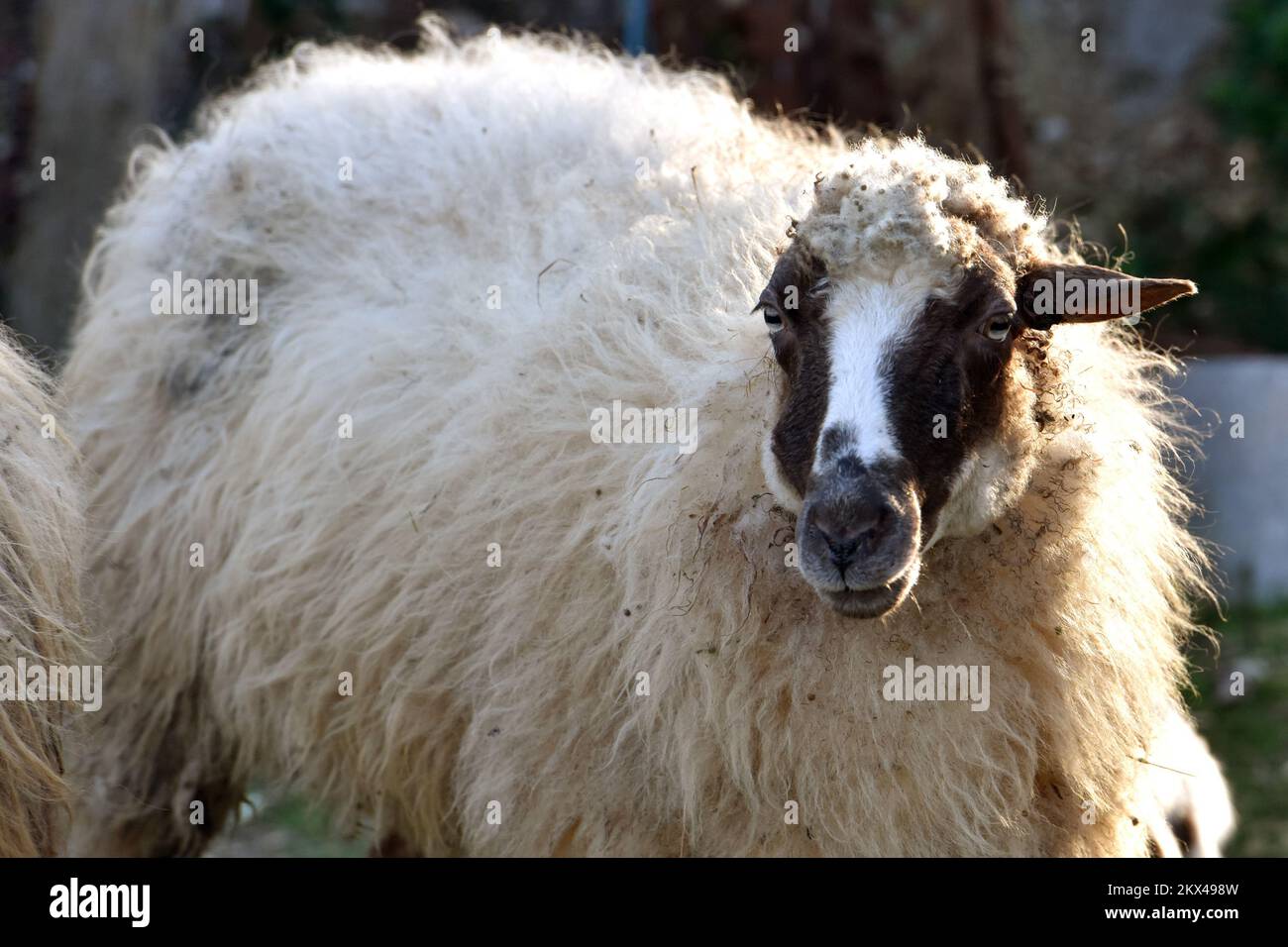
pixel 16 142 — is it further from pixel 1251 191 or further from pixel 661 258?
pixel 1251 191

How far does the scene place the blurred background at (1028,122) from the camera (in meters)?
7.29

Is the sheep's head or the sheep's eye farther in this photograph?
the sheep's eye

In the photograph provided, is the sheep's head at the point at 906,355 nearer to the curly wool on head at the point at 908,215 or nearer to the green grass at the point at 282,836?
the curly wool on head at the point at 908,215

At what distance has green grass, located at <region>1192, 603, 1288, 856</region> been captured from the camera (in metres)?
6.14

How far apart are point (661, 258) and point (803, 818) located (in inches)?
62.4

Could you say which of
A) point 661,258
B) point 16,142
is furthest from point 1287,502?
point 16,142

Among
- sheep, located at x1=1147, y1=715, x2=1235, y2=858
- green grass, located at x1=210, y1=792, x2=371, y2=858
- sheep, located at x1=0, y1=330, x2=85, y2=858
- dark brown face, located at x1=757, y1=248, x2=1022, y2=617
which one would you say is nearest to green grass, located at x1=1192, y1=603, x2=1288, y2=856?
sheep, located at x1=1147, y1=715, x2=1235, y2=858

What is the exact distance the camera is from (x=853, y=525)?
3066 millimetres

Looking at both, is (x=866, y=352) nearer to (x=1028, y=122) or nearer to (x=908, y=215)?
(x=908, y=215)

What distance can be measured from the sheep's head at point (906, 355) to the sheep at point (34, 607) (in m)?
1.86

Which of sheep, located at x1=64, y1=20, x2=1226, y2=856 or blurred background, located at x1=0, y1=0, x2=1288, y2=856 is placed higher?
blurred background, located at x1=0, y1=0, x2=1288, y2=856

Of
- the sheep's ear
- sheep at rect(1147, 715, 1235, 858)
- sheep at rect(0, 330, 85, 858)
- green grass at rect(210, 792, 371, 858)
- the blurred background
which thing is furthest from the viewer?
the blurred background

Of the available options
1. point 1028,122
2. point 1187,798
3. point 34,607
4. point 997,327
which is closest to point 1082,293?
point 997,327

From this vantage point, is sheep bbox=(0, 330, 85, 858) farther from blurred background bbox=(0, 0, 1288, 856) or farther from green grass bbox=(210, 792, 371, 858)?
green grass bbox=(210, 792, 371, 858)
